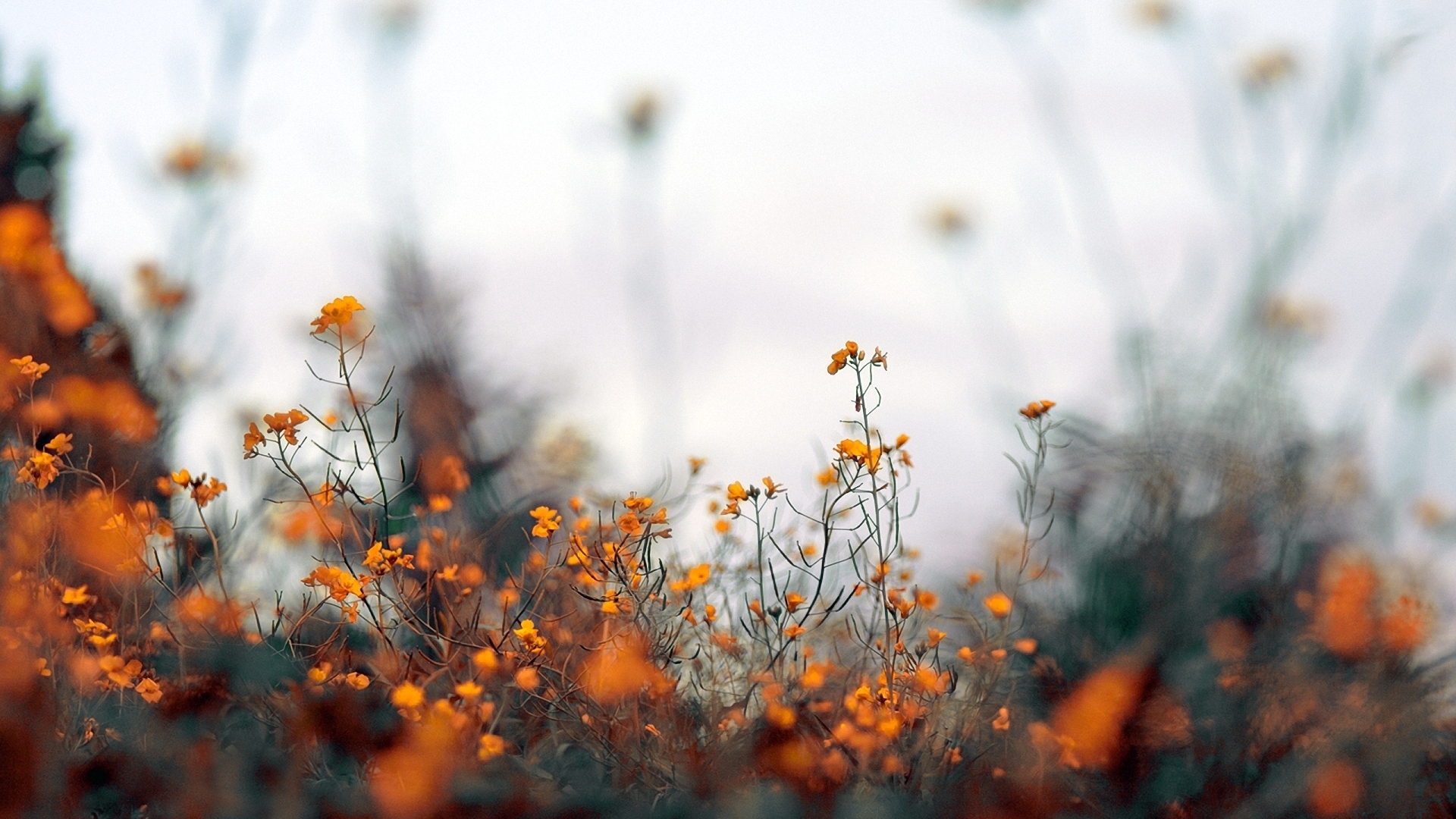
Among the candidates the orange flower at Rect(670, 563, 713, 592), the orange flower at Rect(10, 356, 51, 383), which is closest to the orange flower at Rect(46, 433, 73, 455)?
the orange flower at Rect(10, 356, 51, 383)

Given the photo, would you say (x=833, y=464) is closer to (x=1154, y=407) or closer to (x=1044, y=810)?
(x=1044, y=810)

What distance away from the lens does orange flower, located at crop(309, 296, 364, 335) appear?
2502mm

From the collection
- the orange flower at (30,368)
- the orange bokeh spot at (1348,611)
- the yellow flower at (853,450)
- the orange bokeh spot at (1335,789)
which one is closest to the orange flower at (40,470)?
the orange flower at (30,368)

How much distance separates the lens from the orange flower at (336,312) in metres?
2.50

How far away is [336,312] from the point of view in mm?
2510

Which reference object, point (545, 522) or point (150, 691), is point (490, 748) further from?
point (150, 691)

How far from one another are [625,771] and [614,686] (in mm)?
219

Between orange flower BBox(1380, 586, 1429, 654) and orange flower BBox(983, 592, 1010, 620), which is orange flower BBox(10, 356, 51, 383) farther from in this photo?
orange flower BBox(1380, 586, 1429, 654)

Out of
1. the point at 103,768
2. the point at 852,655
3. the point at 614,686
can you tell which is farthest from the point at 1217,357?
the point at 103,768

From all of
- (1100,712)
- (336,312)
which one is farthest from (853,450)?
(1100,712)

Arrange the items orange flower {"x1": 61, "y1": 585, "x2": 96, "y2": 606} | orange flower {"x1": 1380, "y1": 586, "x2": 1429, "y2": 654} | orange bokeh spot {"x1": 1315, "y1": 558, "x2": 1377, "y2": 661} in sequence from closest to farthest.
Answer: orange flower {"x1": 61, "y1": 585, "x2": 96, "y2": 606}
orange flower {"x1": 1380, "y1": 586, "x2": 1429, "y2": 654}
orange bokeh spot {"x1": 1315, "y1": 558, "x2": 1377, "y2": 661}

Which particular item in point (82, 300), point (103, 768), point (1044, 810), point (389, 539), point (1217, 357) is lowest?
point (1044, 810)

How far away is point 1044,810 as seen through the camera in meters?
2.12

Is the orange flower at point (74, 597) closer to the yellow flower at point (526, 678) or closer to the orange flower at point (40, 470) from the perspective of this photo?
the orange flower at point (40, 470)
